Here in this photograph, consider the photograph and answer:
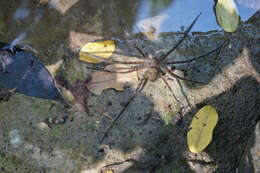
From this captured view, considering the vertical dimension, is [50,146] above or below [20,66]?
below

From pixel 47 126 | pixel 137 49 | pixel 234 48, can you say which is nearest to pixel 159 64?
pixel 137 49

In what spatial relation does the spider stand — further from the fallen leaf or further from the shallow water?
the fallen leaf

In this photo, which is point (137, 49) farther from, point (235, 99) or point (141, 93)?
point (235, 99)

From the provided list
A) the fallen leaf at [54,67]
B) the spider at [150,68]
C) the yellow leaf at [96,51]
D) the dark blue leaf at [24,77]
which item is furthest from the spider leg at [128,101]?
the fallen leaf at [54,67]

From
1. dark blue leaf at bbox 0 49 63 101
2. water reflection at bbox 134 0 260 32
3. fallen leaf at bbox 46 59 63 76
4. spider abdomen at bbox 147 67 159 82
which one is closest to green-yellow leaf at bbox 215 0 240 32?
water reflection at bbox 134 0 260 32

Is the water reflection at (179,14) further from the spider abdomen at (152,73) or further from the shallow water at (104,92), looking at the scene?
the spider abdomen at (152,73)

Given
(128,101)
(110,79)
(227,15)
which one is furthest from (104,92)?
(227,15)
